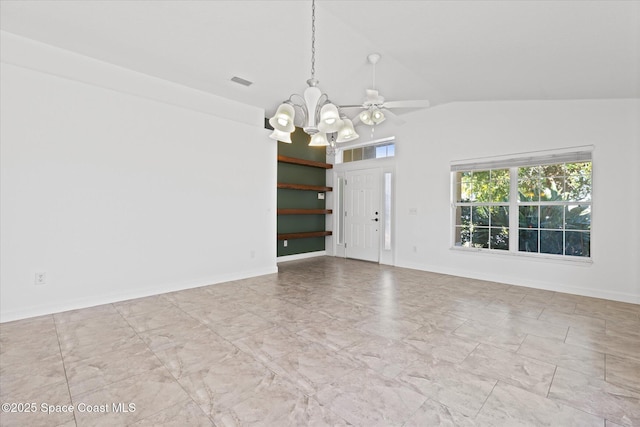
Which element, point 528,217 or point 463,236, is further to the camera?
point 463,236

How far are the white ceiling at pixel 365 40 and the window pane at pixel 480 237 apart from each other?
213 cm

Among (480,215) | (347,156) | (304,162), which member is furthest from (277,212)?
(480,215)

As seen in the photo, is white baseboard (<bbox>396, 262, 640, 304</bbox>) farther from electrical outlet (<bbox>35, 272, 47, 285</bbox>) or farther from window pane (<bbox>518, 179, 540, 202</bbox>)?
electrical outlet (<bbox>35, 272, 47, 285</bbox>)

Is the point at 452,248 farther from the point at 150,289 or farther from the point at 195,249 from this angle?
the point at 150,289

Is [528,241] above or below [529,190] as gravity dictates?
below

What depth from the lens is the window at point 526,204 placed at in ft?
13.6

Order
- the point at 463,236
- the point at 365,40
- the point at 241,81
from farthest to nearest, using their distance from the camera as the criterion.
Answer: the point at 463,236 → the point at 241,81 → the point at 365,40

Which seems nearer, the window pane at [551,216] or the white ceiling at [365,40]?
the white ceiling at [365,40]

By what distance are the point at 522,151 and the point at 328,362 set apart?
4.28 meters

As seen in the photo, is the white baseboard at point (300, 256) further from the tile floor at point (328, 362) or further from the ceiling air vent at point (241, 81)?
the ceiling air vent at point (241, 81)

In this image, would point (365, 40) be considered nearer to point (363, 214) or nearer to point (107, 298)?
point (363, 214)

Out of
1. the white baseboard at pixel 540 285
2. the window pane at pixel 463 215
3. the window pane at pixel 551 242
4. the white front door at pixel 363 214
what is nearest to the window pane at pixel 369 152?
the white front door at pixel 363 214

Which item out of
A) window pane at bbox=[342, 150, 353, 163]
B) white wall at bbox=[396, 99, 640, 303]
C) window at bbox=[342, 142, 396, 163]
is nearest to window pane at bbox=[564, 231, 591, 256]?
white wall at bbox=[396, 99, 640, 303]

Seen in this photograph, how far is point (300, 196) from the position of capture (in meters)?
6.78
